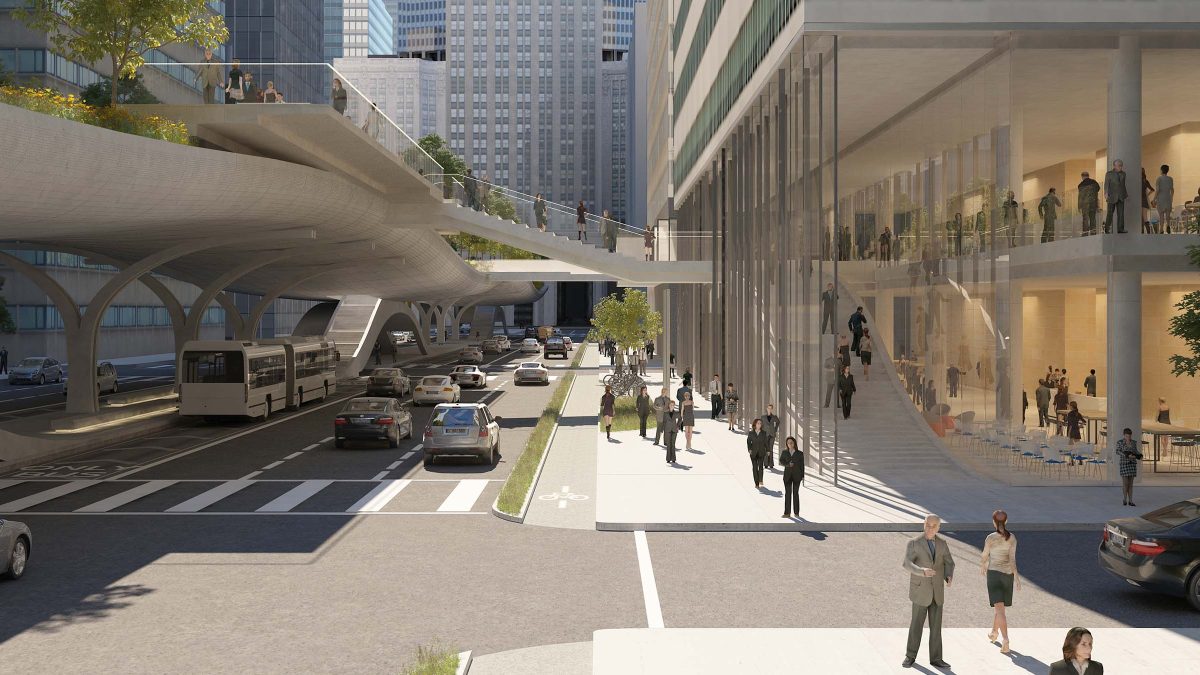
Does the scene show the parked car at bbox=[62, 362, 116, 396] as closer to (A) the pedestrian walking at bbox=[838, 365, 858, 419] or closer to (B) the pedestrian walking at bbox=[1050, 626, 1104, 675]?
(A) the pedestrian walking at bbox=[838, 365, 858, 419]

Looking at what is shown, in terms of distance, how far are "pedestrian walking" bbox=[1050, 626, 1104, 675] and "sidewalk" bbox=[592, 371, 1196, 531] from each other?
400 inches

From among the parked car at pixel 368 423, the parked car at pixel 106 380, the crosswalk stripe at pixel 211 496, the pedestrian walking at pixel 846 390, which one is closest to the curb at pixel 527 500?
the parked car at pixel 368 423

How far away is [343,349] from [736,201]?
4026cm

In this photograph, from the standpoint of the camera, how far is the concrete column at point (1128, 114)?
23203 millimetres

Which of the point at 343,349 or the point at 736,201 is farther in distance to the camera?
the point at 343,349

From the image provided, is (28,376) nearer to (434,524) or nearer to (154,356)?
(154,356)

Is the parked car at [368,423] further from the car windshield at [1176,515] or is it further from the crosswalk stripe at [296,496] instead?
the car windshield at [1176,515]

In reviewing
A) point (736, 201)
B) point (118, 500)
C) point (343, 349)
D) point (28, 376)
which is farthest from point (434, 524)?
point (343, 349)

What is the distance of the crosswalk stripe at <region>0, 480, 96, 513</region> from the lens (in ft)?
66.0

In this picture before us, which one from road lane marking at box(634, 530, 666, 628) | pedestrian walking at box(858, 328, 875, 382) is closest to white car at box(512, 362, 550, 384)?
pedestrian walking at box(858, 328, 875, 382)

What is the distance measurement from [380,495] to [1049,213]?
636 inches

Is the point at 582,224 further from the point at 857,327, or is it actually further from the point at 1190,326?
the point at 1190,326

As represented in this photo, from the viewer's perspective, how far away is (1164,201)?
23641mm

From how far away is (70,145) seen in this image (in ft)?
71.9
